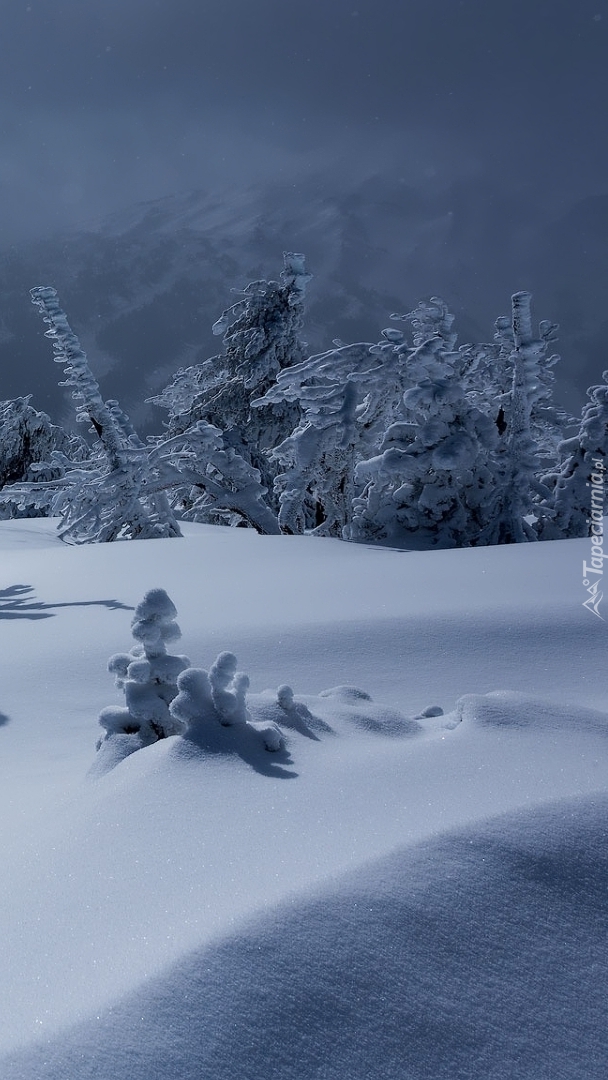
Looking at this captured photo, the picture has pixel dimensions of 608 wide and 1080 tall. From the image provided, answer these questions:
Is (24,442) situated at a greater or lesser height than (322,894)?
greater

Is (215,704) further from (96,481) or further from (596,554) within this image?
(96,481)

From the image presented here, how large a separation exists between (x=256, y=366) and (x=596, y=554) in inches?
568

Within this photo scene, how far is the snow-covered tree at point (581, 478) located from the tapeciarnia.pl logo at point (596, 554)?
1cm

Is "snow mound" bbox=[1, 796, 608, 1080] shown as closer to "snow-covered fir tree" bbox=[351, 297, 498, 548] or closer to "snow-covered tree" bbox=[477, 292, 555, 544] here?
"snow-covered fir tree" bbox=[351, 297, 498, 548]

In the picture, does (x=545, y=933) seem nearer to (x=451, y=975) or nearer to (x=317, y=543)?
(x=451, y=975)

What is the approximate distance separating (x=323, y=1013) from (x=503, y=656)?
8.87 ft

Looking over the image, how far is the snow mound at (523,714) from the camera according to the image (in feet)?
7.63

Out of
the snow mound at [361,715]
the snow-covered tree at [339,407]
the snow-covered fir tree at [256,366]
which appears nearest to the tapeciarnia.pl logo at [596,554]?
the snow mound at [361,715]

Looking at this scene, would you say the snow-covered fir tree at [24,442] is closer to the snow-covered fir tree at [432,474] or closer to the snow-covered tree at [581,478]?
the snow-covered fir tree at [432,474]

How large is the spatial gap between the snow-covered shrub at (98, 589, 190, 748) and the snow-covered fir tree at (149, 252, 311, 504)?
53.8ft

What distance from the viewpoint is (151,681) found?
244cm

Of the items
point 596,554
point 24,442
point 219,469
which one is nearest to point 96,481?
point 219,469

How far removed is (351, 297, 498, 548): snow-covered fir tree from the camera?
309 inches

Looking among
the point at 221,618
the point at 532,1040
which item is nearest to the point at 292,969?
the point at 532,1040
